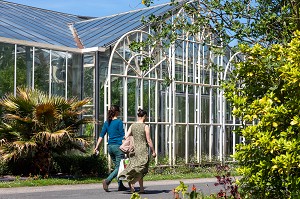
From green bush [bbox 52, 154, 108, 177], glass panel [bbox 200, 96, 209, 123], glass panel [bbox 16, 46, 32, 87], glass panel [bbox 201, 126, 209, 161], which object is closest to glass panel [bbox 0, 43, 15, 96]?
glass panel [bbox 16, 46, 32, 87]

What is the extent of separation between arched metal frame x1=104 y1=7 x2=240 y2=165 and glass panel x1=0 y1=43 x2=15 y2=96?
2.85 metres

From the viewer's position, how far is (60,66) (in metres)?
21.0

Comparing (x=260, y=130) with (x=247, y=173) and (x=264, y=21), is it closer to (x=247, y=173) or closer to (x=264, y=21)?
(x=247, y=173)

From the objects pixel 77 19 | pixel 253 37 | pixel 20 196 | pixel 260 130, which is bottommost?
pixel 20 196

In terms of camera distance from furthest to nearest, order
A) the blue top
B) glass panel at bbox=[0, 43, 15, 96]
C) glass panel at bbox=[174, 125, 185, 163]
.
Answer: glass panel at bbox=[174, 125, 185, 163] → glass panel at bbox=[0, 43, 15, 96] → the blue top

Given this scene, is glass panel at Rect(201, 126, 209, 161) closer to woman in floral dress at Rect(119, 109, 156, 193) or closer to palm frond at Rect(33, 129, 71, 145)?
palm frond at Rect(33, 129, 71, 145)

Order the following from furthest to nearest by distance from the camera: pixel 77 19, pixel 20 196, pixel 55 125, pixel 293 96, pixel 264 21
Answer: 1. pixel 77 19
2. pixel 55 125
3. pixel 20 196
4. pixel 264 21
5. pixel 293 96

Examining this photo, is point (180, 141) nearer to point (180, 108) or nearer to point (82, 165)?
point (180, 108)

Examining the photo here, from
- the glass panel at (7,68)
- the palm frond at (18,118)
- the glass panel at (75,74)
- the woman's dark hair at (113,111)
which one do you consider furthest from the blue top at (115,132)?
the glass panel at (75,74)

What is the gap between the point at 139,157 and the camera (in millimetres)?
12727

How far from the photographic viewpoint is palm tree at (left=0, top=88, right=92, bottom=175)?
52.7 ft

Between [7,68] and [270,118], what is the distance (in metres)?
Result: 13.3

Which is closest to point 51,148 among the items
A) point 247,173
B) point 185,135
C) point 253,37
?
point 185,135

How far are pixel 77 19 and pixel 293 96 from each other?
74.9ft
